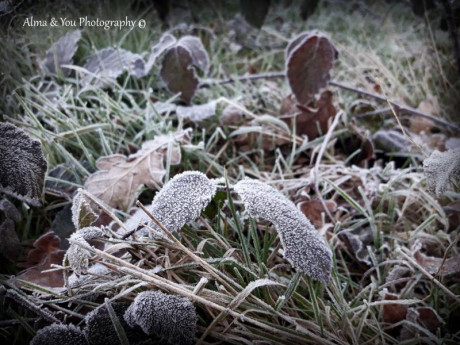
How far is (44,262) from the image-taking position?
0.82 m

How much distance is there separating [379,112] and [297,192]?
51 cm

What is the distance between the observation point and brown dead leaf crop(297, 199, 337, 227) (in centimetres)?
101

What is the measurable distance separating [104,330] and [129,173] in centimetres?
45

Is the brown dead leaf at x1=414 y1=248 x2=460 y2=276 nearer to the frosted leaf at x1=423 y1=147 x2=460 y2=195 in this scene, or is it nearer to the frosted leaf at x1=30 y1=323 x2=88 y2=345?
the frosted leaf at x1=423 y1=147 x2=460 y2=195

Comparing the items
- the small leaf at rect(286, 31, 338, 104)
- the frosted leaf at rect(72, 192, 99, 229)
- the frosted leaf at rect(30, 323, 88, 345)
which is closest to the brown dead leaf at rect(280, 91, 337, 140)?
the small leaf at rect(286, 31, 338, 104)

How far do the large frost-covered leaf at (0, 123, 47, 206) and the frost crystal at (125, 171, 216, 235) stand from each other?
7.5 inches

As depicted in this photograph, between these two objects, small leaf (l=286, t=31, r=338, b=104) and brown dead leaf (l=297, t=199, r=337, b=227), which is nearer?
brown dead leaf (l=297, t=199, r=337, b=227)

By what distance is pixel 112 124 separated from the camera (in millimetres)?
1116

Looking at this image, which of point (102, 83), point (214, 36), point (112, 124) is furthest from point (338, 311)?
point (214, 36)

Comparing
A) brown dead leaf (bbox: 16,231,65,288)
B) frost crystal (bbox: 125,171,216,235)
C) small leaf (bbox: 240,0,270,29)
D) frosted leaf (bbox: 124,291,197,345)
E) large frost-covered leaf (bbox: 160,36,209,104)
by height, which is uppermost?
small leaf (bbox: 240,0,270,29)

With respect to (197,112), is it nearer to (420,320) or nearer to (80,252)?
(80,252)

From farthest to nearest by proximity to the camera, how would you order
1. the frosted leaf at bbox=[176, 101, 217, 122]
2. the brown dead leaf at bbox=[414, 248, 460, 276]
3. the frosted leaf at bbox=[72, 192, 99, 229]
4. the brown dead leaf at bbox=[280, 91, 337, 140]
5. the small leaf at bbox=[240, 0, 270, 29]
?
the small leaf at bbox=[240, 0, 270, 29] < the brown dead leaf at bbox=[280, 91, 337, 140] < the frosted leaf at bbox=[176, 101, 217, 122] < the brown dead leaf at bbox=[414, 248, 460, 276] < the frosted leaf at bbox=[72, 192, 99, 229]

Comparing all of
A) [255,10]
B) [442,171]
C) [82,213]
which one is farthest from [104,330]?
[255,10]

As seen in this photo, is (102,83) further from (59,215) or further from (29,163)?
(29,163)
